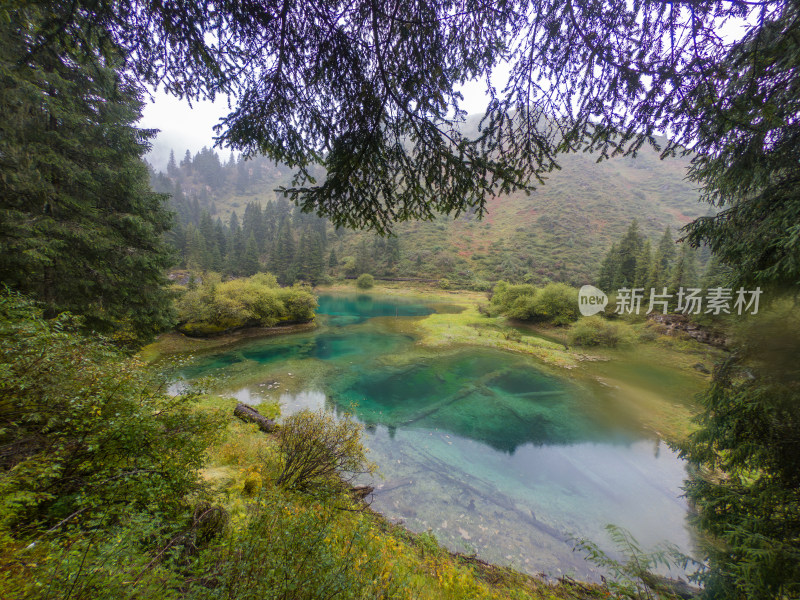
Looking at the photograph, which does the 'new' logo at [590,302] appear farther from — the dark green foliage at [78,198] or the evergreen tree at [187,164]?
the evergreen tree at [187,164]

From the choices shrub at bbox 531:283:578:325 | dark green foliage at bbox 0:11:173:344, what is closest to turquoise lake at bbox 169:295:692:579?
dark green foliage at bbox 0:11:173:344

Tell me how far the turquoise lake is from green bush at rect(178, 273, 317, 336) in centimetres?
302

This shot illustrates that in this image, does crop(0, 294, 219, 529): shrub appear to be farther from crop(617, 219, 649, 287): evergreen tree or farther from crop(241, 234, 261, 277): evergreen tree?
crop(241, 234, 261, 277): evergreen tree

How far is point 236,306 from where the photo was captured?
21828 mm

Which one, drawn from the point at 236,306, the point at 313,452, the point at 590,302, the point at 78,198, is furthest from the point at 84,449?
the point at 590,302

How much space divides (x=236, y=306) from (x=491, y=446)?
66.4 feet

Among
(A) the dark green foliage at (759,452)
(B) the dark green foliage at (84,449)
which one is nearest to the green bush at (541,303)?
(A) the dark green foliage at (759,452)

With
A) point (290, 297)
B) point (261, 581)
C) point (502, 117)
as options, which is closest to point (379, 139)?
point (502, 117)

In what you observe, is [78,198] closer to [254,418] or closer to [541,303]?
[254,418]

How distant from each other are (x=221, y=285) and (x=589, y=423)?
25637mm

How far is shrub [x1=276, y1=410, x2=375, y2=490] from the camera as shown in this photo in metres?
6.00

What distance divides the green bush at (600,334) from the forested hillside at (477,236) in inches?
749

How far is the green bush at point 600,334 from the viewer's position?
74.5 feet

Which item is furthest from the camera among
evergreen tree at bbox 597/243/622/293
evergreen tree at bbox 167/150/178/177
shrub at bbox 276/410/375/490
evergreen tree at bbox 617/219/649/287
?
evergreen tree at bbox 167/150/178/177
